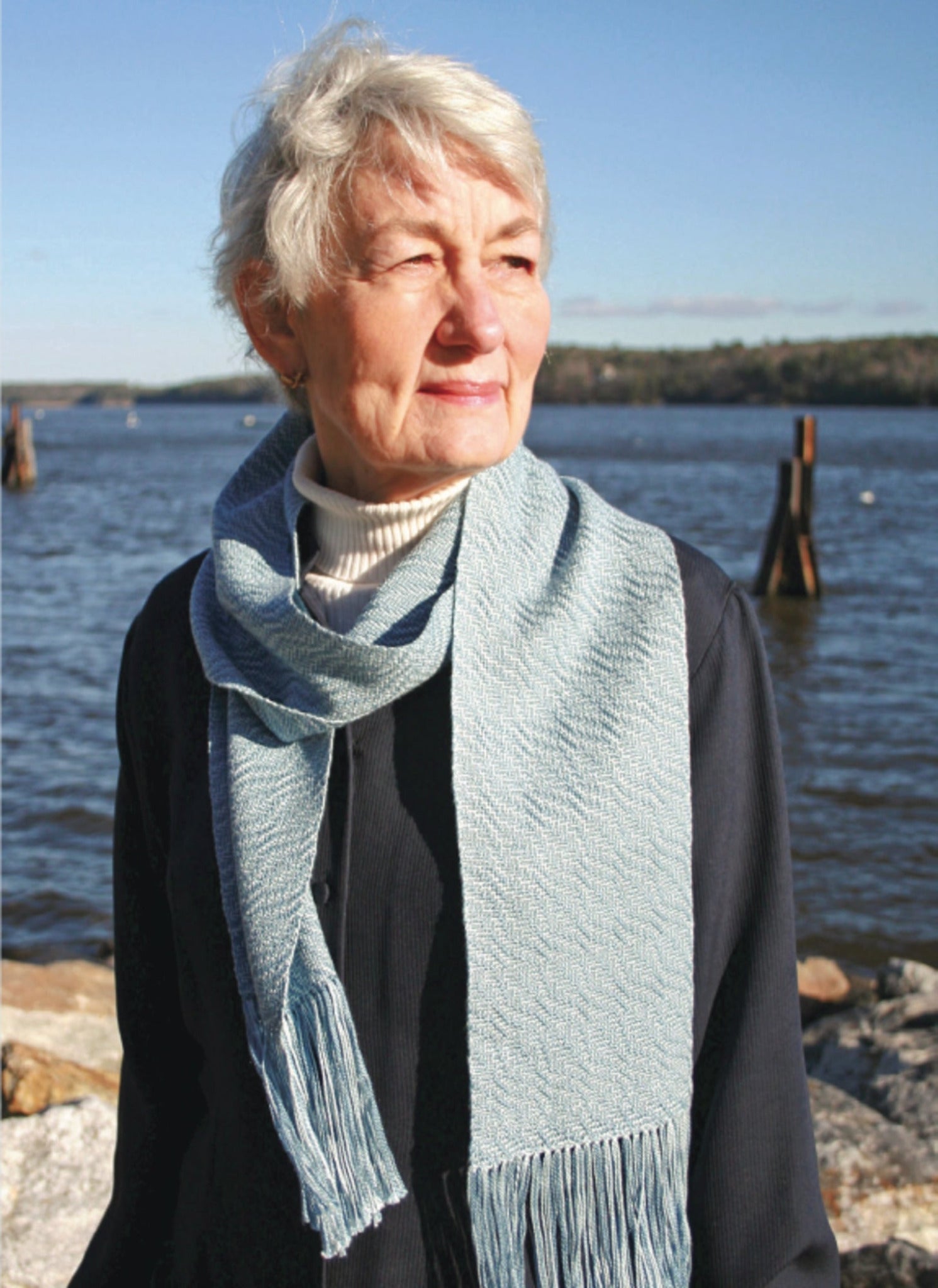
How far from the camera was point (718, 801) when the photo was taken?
5.83 feet

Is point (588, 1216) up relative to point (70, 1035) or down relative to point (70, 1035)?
up

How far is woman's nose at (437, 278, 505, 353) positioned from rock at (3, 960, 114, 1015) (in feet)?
14.0

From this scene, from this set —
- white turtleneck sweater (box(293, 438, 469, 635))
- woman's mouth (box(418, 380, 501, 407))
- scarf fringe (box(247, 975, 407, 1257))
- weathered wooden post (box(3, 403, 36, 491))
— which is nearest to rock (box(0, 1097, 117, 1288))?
scarf fringe (box(247, 975, 407, 1257))

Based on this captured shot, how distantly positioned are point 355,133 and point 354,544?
0.63 m

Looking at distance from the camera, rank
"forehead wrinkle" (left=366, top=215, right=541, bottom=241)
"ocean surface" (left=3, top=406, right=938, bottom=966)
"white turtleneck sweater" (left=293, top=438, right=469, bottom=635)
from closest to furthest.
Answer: "forehead wrinkle" (left=366, top=215, right=541, bottom=241) → "white turtleneck sweater" (left=293, top=438, right=469, bottom=635) → "ocean surface" (left=3, top=406, right=938, bottom=966)

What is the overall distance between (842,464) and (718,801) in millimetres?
50115

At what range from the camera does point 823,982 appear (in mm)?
6199

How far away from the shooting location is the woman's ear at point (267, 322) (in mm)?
2025

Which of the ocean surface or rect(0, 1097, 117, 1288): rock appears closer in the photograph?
rect(0, 1097, 117, 1288): rock

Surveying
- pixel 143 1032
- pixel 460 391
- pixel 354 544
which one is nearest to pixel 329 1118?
pixel 143 1032

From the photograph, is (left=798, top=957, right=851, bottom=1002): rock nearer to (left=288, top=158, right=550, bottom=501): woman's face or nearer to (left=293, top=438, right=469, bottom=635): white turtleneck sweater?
(left=293, top=438, right=469, bottom=635): white turtleneck sweater

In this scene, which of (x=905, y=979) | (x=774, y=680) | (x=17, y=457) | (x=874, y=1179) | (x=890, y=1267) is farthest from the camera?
(x=17, y=457)

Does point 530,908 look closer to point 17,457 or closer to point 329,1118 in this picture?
point 329,1118

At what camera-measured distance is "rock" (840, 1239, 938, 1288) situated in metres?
3.13
